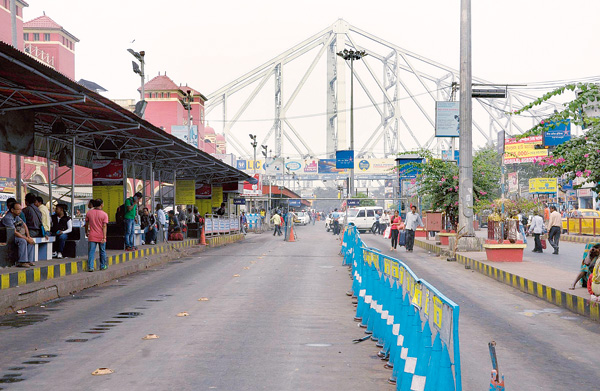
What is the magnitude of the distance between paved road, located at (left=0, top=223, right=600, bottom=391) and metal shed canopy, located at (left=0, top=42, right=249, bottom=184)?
3867 mm

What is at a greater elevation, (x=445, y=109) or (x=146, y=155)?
(x=445, y=109)

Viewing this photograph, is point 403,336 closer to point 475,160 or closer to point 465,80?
point 465,80

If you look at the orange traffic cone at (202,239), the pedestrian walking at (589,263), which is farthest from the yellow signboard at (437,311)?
the orange traffic cone at (202,239)

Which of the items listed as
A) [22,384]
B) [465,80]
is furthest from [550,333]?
[465,80]

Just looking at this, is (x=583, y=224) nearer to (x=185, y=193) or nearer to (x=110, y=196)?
(x=185, y=193)

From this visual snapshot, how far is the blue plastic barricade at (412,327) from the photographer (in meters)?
4.16

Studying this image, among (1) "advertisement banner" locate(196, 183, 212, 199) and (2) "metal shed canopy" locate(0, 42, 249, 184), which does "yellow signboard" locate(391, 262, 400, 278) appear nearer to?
(2) "metal shed canopy" locate(0, 42, 249, 184)

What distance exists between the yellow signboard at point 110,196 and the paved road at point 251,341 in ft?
26.3

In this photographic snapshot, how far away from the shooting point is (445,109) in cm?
2672

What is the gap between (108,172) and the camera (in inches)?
888

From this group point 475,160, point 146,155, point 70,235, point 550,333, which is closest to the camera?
point 550,333

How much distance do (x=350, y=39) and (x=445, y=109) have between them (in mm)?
118889

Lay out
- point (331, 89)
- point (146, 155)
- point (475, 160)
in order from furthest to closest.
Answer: point (331, 89) → point (475, 160) → point (146, 155)

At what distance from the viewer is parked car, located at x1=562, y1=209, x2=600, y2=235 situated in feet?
127
